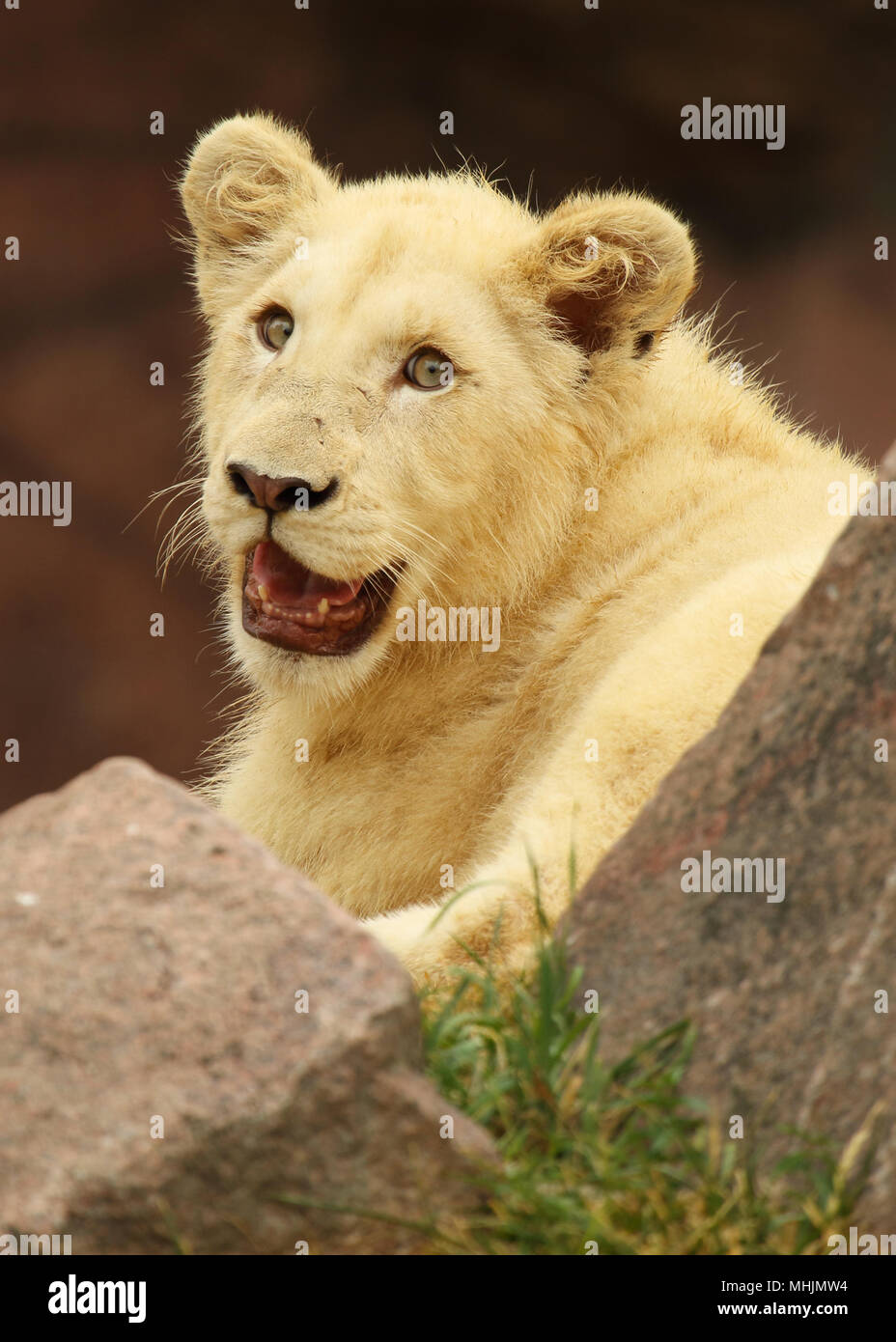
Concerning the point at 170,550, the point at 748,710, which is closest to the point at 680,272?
the point at 170,550

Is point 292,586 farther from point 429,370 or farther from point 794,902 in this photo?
point 794,902

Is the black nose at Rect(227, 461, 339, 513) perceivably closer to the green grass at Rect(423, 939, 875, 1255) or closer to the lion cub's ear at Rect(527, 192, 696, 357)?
the lion cub's ear at Rect(527, 192, 696, 357)

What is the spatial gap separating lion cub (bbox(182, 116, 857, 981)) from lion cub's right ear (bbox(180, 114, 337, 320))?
0.69 ft

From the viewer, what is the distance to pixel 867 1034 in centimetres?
361

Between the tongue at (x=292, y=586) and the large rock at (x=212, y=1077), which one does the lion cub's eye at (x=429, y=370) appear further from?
the large rock at (x=212, y=1077)

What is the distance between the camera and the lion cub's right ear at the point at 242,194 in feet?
20.9

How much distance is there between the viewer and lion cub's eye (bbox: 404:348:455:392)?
562cm

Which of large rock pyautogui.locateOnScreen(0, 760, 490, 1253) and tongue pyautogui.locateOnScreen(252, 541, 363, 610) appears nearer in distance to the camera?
large rock pyautogui.locateOnScreen(0, 760, 490, 1253)

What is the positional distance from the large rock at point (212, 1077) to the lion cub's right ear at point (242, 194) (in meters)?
3.28

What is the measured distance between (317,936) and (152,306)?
10358 mm

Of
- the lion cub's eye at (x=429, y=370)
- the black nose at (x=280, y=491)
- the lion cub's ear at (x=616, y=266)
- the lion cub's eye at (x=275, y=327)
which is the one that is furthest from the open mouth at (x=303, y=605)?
the lion cub's ear at (x=616, y=266)

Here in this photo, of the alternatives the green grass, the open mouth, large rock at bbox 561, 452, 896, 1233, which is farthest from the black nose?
the green grass

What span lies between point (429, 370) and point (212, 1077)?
278cm

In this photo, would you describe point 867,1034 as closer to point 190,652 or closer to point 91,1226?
point 91,1226
